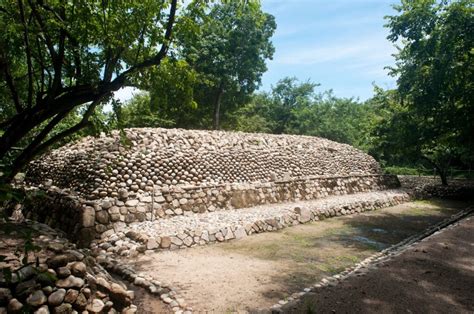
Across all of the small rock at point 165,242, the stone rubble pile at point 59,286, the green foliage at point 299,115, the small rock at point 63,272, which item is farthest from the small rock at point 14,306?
the green foliage at point 299,115

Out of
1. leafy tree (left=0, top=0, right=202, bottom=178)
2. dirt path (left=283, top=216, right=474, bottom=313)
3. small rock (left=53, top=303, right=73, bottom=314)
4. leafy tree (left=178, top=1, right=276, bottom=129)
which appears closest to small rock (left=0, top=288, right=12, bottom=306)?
small rock (left=53, top=303, right=73, bottom=314)

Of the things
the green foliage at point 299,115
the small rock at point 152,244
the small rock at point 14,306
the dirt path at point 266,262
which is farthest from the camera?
the green foliage at point 299,115

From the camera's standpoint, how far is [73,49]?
16.2 ft

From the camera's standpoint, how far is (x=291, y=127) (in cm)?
3391

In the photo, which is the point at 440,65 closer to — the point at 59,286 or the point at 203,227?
the point at 203,227

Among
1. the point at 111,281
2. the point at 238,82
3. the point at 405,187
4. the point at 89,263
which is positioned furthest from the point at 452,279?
the point at 238,82

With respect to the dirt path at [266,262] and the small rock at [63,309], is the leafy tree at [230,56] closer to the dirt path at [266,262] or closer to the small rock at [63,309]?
the dirt path at [266,262]

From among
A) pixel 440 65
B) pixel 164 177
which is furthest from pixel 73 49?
pixel 440 65

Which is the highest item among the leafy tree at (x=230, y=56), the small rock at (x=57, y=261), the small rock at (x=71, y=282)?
the leafy tree at (x=230, y=56)

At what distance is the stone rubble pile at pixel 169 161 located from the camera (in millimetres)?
10121

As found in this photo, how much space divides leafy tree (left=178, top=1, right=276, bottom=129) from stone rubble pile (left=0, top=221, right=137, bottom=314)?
18.6 m

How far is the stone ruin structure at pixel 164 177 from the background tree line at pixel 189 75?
129cm

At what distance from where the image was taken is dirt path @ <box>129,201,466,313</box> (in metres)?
5.17

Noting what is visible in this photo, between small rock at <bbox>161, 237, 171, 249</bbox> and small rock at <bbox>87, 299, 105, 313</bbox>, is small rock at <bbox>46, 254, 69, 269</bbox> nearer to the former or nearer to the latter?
small rock at <bbox>87, 299, 105, 313</bbox>
